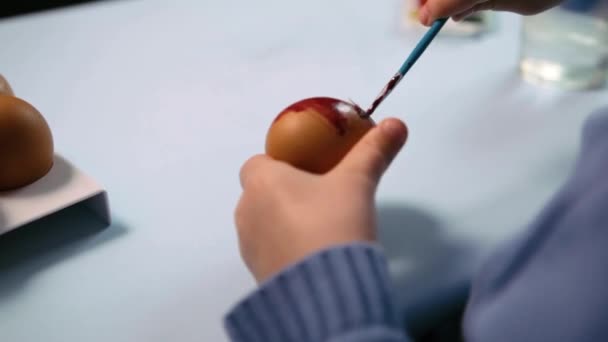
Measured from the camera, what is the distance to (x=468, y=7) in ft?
1.74

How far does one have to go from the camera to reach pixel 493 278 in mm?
430

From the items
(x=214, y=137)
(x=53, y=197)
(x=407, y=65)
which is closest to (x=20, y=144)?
(x=53, y=197)

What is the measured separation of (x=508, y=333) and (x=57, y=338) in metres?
0.27

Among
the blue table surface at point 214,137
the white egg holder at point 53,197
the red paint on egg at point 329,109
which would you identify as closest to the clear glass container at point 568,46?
the blue table surface at point 214,137

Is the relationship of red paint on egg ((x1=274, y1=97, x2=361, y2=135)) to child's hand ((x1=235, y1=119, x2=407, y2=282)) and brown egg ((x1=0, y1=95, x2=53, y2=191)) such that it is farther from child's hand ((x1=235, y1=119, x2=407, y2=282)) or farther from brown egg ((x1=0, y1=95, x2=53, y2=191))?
brown egg ((x1=0, y1=95, x2=53, y2=191))

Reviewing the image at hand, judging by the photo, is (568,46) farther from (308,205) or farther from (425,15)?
(308,205)

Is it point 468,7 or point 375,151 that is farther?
point 468,7

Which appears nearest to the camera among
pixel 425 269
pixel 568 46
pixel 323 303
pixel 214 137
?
pixel 323 303

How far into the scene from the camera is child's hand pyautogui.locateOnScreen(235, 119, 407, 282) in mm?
381

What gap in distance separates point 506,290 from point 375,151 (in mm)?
119

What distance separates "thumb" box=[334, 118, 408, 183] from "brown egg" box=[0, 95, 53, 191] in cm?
21

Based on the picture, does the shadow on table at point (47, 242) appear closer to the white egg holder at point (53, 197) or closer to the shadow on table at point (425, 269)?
the white egg holder at point (53, 197)

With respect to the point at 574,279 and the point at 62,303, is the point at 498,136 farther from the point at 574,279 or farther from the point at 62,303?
the point at 62,303

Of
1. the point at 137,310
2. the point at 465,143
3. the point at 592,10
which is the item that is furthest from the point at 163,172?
the point at 592,10
